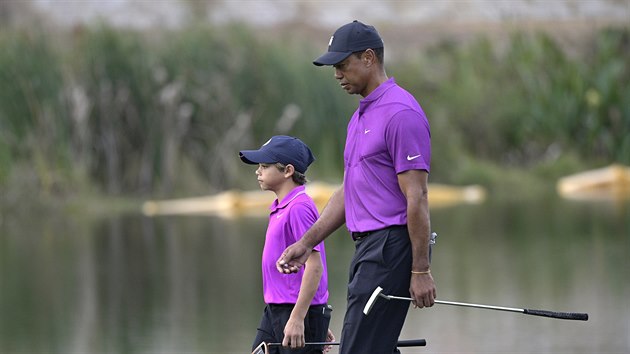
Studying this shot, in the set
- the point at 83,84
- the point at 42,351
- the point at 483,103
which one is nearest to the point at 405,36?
the point at 483,103

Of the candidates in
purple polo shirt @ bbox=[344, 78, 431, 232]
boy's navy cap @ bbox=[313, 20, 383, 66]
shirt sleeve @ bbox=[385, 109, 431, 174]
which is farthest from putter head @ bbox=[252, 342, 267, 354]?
boy's navy cap @ bbox=[313, 20, 383, 66]

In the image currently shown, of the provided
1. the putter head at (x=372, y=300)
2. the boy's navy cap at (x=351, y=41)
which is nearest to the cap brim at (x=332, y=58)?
the boy's navy cap at (x=351, y=41)

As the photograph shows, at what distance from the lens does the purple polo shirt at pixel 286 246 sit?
506cm

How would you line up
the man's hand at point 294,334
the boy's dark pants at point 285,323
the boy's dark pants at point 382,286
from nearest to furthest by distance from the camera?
the boy's dark pants at point 382,286 < the man's hand at point 294,334 < the boy's dark pants at point 285,323

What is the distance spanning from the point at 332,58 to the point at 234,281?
6966 millimetres

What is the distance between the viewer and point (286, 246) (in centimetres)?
509

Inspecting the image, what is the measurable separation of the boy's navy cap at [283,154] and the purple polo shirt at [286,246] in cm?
14

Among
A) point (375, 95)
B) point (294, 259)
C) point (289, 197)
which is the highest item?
point (375, 95)

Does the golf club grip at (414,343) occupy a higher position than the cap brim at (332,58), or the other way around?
the cap brim at (332,58)

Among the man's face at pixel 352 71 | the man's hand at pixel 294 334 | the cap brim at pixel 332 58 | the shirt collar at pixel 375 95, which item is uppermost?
the cap brim at pixel 332 58

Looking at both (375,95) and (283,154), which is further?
(283,154)

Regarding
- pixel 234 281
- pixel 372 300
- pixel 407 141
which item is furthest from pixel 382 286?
pixel 234 281

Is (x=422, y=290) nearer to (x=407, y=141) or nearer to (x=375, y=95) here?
(x=407, y=141)

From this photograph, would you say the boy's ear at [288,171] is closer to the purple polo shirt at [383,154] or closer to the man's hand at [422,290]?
the purple polo shirt at [383,154]
